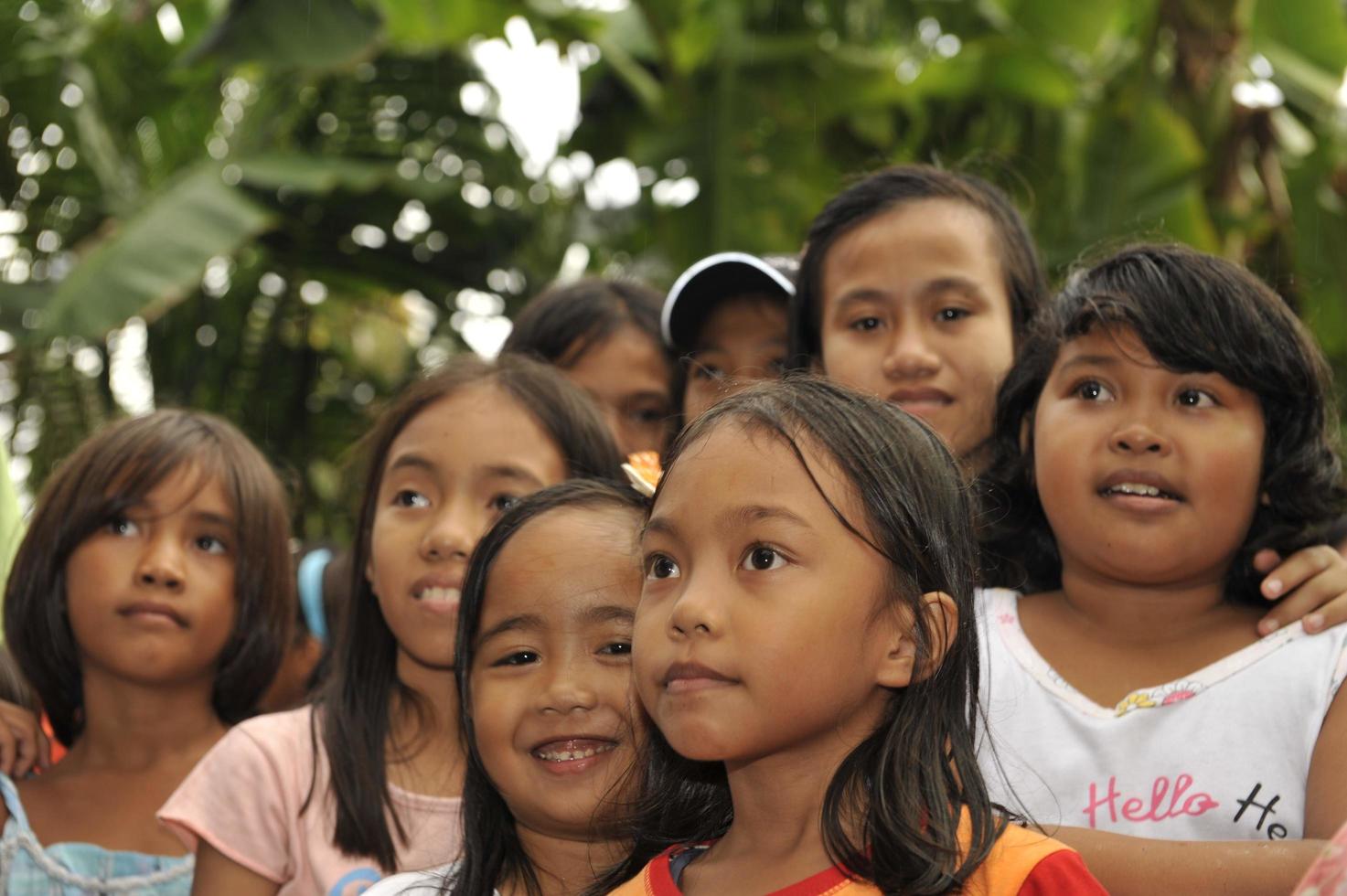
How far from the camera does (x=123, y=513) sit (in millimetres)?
2924

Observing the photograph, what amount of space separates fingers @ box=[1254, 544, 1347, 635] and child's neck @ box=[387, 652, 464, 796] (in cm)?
130

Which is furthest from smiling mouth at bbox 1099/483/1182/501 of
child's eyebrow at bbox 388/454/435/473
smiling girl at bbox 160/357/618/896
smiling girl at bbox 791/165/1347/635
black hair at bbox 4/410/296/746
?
black hair at bbox 4/410/296/746

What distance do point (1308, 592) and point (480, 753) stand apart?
118 cm

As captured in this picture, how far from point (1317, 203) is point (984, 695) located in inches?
158

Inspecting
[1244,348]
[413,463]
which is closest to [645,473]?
[413,463]

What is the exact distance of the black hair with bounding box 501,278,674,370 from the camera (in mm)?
3352

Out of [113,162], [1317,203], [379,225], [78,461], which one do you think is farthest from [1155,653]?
[113,162]

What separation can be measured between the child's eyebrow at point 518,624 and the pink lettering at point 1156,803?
793 mm

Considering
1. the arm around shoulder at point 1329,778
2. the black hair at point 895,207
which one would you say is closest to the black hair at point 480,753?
the black hair at point 895,207

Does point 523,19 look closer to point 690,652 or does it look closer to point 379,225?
point 379,225

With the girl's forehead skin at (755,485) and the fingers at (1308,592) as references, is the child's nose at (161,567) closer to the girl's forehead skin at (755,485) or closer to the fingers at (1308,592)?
the girl's forehead skin at (755,485)

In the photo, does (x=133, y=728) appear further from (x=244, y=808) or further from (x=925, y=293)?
(x=925, y=293)

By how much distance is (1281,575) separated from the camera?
2143mm

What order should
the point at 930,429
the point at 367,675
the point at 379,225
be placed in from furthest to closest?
the point at 379,225 < the point at 367,675 < the point at 930,429
